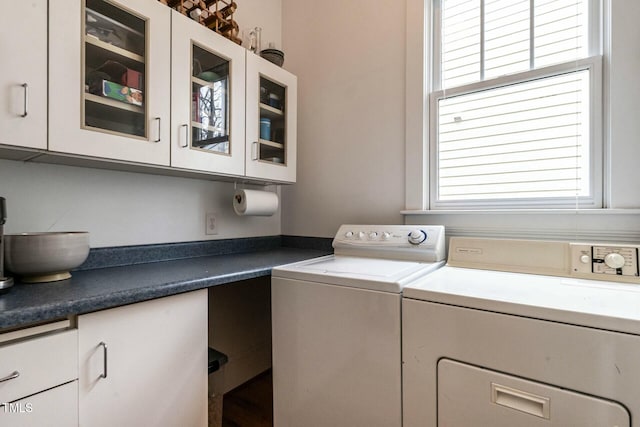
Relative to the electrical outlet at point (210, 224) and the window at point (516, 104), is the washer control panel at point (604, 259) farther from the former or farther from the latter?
the electrical outlet at point (210, 224)

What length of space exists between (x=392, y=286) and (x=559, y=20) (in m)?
1.43

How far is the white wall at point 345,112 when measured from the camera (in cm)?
184

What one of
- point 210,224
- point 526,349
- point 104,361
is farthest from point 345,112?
point 104,361

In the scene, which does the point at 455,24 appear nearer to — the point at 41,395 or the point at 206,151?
the point at 206,151

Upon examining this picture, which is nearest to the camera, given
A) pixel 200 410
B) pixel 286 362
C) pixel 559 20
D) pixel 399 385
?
pixel 399 385

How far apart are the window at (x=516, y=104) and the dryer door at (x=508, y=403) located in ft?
2.98

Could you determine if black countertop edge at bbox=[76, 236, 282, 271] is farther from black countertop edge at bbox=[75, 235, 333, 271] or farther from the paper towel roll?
the paper towel roll

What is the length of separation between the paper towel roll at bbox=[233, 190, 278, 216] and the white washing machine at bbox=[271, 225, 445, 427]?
491 mm

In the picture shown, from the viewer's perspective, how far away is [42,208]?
1.23m

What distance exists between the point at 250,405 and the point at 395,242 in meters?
1.21

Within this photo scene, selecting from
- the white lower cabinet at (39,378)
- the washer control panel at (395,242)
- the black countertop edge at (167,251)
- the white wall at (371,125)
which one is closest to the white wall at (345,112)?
the white wall at (371,125)

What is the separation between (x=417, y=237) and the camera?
60.2 inches

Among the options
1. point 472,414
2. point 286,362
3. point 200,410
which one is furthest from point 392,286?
point 200,410

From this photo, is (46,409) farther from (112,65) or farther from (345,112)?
(345,112)
